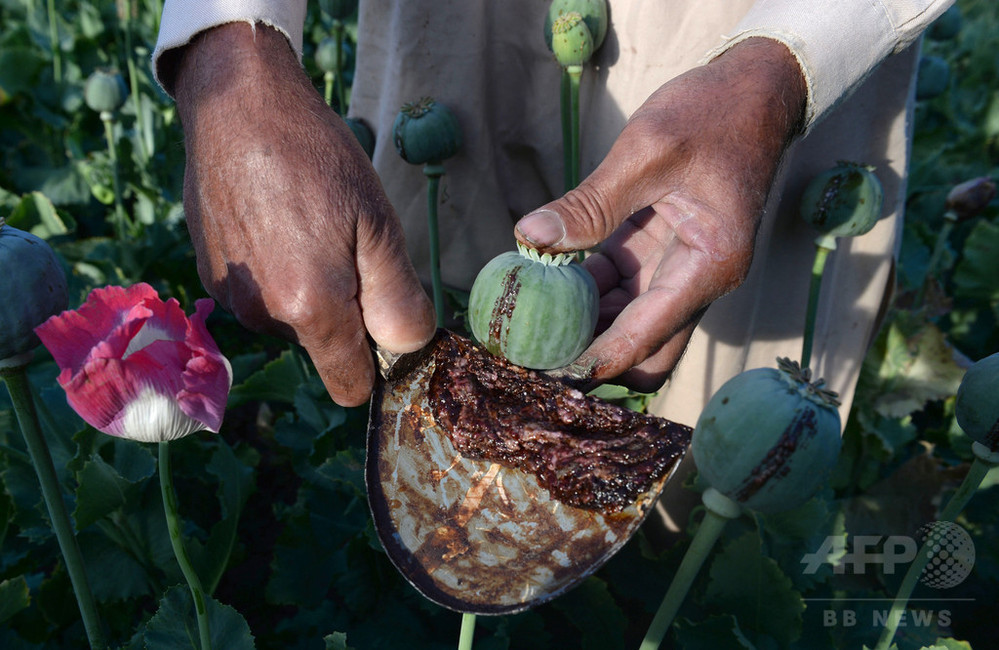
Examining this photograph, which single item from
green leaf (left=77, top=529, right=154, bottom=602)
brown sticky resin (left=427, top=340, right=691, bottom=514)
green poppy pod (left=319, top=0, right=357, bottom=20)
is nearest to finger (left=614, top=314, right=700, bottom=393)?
brown sticky resin (left=427, top=340, right=691, bottom=514)

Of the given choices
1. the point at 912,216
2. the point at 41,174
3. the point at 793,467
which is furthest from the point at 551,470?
the point at 41,174

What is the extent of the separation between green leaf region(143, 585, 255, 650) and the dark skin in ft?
1.33

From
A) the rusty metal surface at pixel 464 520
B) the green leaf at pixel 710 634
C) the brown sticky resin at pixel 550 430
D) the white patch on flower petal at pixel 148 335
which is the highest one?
the white patch on flower petal at pixel 148 335

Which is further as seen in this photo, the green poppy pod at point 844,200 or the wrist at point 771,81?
the green poppy pod at point 844,200

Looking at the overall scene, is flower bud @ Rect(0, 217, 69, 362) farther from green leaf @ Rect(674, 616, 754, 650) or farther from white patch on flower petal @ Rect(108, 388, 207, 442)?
green leaf @ Rect(674, 616, 754, 650)

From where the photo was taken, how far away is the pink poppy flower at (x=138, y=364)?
92 cm

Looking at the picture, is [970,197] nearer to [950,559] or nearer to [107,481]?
[950,559]

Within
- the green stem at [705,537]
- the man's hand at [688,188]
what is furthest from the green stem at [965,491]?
the man's hand at [688,188]

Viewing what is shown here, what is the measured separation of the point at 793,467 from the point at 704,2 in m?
1.12

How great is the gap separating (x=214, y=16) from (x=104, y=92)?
190cm

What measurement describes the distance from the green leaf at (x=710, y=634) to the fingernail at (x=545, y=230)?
2.65ft

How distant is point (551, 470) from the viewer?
4.28ft

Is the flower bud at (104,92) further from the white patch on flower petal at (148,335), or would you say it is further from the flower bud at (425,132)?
the white patch on flower petal at (148,335)

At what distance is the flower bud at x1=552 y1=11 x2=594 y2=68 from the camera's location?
1.69 m
